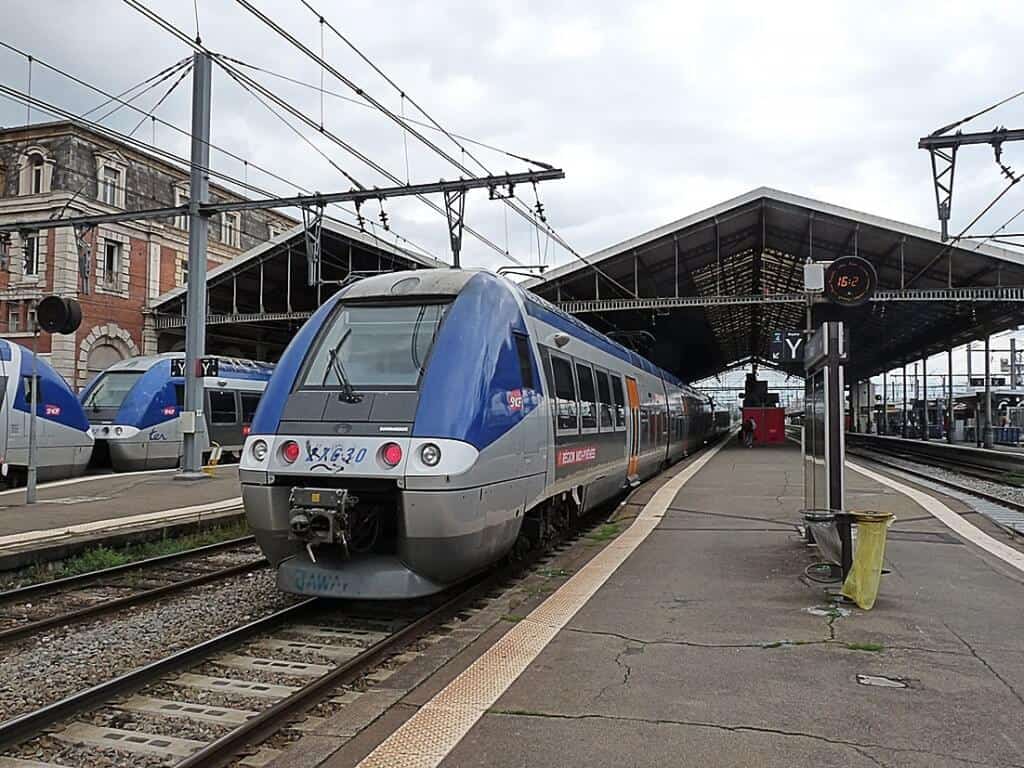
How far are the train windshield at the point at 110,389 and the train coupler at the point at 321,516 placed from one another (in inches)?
624

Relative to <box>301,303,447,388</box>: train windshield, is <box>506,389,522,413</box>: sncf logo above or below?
below

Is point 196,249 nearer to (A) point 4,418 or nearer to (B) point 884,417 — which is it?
(A) point 4,418

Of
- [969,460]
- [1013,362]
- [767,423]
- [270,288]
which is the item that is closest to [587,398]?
[969,460]

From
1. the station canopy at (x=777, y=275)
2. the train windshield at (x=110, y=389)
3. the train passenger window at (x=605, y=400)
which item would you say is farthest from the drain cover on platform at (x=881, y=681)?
the train windshield at (x=110, y=389)

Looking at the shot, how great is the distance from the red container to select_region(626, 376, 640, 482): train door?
26.7 metres

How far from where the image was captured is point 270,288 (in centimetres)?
3653

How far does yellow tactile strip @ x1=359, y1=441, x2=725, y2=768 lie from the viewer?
416 centimetres

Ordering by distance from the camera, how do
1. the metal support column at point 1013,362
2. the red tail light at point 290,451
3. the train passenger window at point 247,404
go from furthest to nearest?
the metal support column at point 1013,362
the train passenger window at point 247,404
the red tail light at point 290,451

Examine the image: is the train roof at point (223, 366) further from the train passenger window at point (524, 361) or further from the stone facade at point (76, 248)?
the train passenger window at point (524, 361)

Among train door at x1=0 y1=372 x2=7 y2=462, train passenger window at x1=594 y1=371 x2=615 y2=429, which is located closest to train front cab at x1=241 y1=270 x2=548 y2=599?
train passenger window at x1=594 y1=371 x2=615 y2=429

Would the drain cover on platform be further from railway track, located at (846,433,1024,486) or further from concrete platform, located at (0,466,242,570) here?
railway track, located at (846,433,1024,486)

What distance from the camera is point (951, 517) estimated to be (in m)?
12.5

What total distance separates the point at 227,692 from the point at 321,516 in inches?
56.0

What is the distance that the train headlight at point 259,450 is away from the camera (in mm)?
6918
